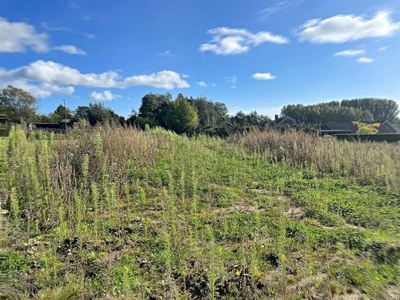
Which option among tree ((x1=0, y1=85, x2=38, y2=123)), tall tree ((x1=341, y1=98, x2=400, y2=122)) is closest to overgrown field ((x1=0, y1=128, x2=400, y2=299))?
tree ((x1=0, y1=85, x2=38, y2=123))

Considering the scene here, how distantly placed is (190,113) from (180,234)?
97.9ft

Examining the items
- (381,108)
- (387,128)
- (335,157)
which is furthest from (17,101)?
(381,108)

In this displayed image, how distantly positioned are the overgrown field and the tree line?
800cm

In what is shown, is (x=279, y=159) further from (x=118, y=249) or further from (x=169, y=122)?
(x=169, y=122)

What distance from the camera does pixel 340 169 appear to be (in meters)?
8.47

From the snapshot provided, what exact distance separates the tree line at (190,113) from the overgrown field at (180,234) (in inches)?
315

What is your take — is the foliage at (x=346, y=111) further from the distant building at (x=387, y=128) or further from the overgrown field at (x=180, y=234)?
the overgrown field at (x=180, y=234)

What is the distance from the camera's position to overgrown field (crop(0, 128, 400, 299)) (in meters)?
2.47

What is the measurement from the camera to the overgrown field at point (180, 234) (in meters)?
2.47

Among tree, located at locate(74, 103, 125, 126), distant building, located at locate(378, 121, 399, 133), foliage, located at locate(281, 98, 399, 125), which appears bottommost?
distant building, located at locate(378, 121, 399, 133)

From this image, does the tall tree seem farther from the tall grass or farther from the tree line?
the tall grass

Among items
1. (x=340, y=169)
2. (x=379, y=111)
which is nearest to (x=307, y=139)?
(x=340, y=169)

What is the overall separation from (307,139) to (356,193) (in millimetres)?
4913

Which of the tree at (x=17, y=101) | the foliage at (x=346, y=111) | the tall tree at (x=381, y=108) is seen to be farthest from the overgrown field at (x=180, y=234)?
the tall tree at (x=381, y=108)
